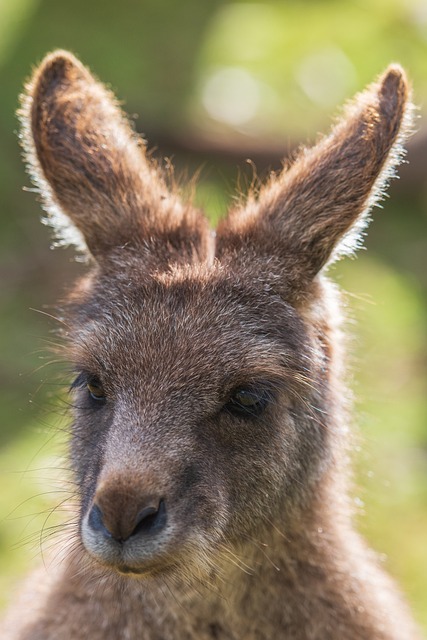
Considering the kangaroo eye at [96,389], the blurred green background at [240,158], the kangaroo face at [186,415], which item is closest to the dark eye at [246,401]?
the kangaroo face at [186,415]

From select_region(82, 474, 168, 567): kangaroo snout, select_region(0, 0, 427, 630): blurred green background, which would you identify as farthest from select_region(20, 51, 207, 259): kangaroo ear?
select_region(82, 474, 168, 567): kangaroo snout

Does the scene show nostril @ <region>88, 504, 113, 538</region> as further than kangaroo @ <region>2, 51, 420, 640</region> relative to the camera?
No

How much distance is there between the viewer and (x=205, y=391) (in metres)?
4.05

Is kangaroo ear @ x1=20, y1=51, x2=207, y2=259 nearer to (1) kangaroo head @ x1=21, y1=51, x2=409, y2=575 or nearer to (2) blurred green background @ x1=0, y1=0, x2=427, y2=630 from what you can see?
(1) kangaroo head @ x1=21, y1=51, x2=409, y2=575

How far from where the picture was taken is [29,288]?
9.06 metres

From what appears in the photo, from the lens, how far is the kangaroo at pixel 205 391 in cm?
397

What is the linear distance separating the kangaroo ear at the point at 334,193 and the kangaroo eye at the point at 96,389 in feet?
2.48

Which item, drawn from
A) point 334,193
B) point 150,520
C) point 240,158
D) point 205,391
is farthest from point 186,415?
point 240,158

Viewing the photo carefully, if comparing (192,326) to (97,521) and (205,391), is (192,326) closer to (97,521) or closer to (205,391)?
(205,391)

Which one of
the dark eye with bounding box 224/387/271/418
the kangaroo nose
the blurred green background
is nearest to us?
the kangaroo nose

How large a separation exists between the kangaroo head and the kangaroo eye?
13mm

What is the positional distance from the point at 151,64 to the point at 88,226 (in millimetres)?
7333

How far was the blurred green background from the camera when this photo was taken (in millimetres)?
7320

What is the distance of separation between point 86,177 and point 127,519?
1.70 metres
